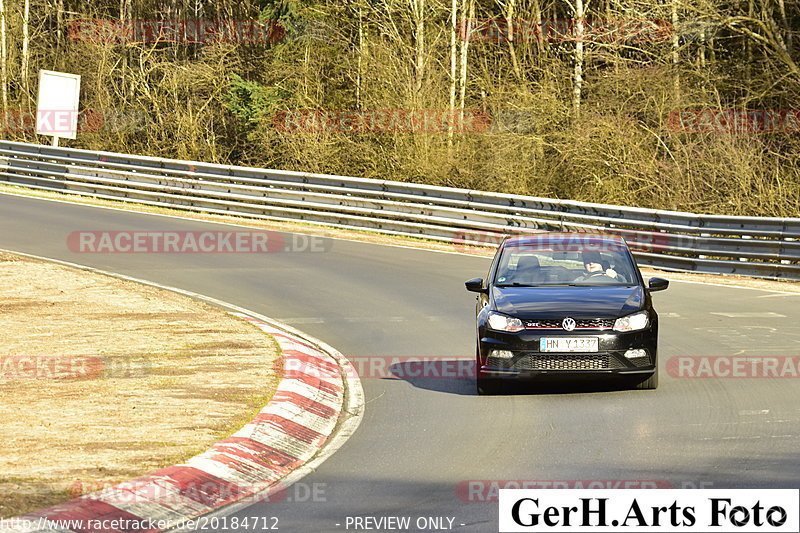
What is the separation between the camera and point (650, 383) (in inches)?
476

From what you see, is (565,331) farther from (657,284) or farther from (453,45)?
(453,45)

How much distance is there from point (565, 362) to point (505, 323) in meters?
0.70

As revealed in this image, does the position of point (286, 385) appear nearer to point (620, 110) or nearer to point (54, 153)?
point (620, 110)

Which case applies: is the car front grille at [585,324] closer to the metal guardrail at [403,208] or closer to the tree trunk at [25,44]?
the metal guardrail at [403,208]

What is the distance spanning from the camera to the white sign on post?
3988 cm

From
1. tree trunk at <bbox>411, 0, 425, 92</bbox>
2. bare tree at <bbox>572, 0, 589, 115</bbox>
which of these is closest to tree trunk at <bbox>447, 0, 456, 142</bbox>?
tree trunk at <bbox>411, 0, 425, 92</bbox>

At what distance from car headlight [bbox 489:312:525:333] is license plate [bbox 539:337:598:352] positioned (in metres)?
0.30

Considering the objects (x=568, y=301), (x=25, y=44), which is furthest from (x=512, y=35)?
(x=568, y=301)

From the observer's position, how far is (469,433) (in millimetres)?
10266

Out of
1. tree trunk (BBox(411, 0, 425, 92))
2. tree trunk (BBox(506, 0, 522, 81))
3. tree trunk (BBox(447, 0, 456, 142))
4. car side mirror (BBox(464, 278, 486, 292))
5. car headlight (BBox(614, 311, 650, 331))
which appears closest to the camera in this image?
car headlight (BBox(614, 311, 650, 331))

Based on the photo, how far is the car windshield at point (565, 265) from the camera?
1312 cm

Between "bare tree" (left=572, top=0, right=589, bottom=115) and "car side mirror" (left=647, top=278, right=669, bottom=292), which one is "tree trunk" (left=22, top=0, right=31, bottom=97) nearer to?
"bare tree" (left=572, top=0, right=589, bottom=115)

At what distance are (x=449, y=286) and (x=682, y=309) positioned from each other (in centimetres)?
413

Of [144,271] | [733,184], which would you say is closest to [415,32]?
[733,184]
